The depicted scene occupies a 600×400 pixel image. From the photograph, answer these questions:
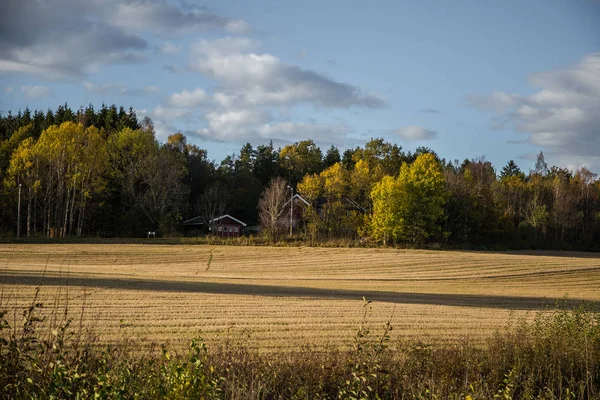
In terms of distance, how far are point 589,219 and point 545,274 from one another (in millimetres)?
55607

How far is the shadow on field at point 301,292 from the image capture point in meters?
28.6

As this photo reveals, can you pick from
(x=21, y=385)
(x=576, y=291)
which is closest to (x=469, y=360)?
(x=21, y=385)

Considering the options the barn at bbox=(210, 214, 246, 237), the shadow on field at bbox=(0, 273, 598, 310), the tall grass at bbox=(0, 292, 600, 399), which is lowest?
the shadow on field at bbox=(0, 273, 598, 310)

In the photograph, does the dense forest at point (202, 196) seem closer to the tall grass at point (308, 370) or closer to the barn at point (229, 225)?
the barn at point (229, 225)

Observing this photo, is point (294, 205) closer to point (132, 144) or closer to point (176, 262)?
point (132, 144)

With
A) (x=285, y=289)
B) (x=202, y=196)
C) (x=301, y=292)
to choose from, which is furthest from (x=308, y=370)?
(x=202, y=196)

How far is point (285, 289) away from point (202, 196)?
58.1 m

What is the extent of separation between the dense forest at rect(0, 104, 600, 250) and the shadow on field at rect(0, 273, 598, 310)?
34768 mm

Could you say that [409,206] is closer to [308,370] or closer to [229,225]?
[229,225]

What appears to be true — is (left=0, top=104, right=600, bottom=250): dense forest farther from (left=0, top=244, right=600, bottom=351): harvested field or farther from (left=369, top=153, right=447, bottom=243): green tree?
(left=0, top=244, right=600, bottom=351): harvested field

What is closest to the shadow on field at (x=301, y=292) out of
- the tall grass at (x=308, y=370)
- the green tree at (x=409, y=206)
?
the tall grass at (x=308, y=370)

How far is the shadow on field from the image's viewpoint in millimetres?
28625

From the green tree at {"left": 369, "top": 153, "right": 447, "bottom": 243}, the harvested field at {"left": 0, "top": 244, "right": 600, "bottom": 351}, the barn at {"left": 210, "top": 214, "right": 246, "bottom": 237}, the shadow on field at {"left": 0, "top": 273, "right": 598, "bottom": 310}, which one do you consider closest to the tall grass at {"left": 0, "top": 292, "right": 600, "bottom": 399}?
the harvested field at {"left": 0, "top": 244, "right": 600, "bottom": 351}

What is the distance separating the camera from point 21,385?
626 centimetres
